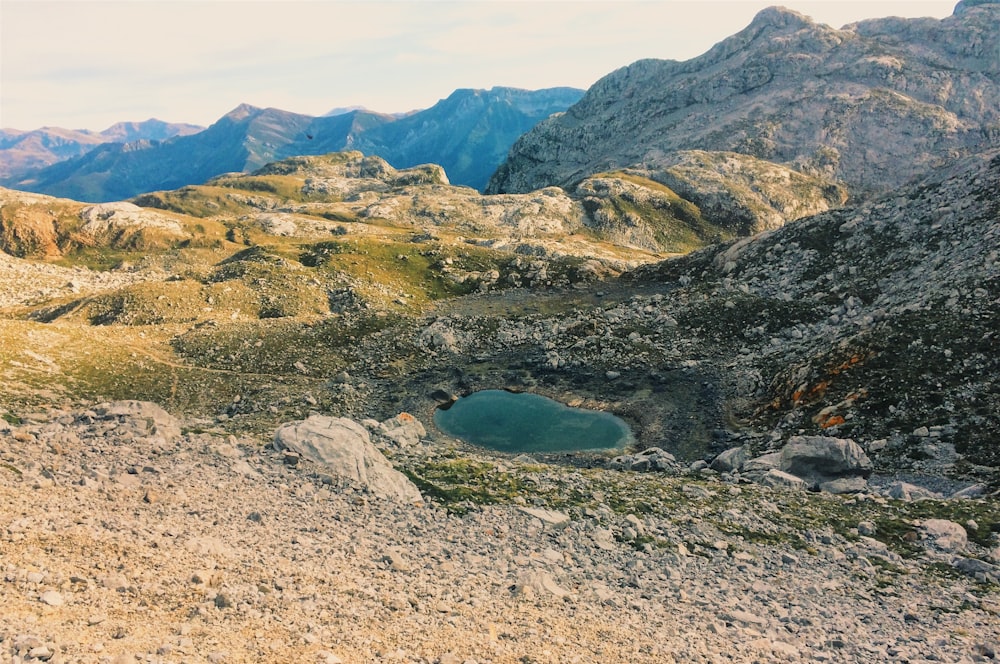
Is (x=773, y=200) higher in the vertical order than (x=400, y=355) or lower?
higher

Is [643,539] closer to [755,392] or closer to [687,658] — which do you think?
[687,658]

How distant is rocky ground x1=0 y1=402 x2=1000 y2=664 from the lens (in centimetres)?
1470

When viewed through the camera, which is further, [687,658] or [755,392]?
[755,392]

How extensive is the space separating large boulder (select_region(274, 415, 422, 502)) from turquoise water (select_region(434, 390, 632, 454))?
1720 cm

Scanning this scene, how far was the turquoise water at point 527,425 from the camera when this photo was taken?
44031 mm

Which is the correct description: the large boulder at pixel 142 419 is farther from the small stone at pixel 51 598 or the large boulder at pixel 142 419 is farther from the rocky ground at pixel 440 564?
the small stone at pixel 51 598

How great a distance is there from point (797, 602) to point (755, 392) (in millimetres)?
27532

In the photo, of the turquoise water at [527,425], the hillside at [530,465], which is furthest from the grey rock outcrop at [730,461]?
the turquoise water at [527,425]

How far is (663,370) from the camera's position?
52438 millimetres

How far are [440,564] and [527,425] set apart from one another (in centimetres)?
2688

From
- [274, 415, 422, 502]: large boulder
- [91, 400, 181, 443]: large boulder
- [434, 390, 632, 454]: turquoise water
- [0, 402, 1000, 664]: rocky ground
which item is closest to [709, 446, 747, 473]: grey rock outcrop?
[0, 402, 1000, 664]: rocky ground

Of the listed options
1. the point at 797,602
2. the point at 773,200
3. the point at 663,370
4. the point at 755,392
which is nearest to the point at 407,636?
the point at 797,602

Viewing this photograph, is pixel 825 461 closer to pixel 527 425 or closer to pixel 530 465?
pixel 530 465

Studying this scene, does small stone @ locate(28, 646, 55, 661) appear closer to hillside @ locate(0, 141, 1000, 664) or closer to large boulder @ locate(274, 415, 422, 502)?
hillside @ locate(0, 141, 1000, 664)
